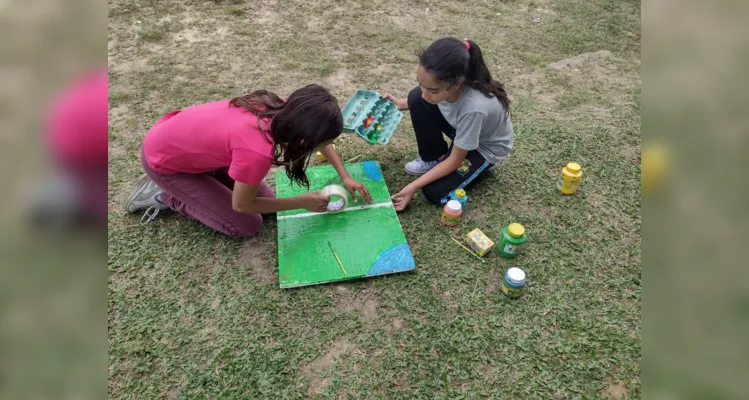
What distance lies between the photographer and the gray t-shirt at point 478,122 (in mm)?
2596

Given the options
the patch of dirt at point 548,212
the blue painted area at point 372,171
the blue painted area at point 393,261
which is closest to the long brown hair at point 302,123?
the blue painted area at point 393,261

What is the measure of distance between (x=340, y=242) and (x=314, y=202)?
11.5 inches

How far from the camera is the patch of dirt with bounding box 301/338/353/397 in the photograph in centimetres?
206

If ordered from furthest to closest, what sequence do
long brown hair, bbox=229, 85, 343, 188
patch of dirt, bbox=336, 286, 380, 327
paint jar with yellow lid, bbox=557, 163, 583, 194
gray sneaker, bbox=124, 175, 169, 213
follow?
paint jar with yellow lid, bbox=557, 163, 583, 194, gray sneaker, bbox=124, 175, 169, 213, patch of dirt, bbox=336, 286, 380, 327, long brown hair, bbox=229, 85, 343, 188

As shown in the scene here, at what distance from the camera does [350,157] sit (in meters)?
3.33

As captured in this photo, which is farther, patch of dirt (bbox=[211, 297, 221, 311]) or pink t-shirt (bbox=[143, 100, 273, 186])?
patch of dirt (bbox=[211, 297, 221, 311])

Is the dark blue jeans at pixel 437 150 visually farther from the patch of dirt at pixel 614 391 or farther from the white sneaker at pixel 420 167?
the patch of dirt at pixel 614 391

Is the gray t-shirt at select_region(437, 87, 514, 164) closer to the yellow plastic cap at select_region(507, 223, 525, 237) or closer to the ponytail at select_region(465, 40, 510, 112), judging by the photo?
the ponytail at select_region(465, 40, 510, 112)

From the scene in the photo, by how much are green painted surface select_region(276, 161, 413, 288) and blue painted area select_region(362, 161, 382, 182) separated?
0.09 meters

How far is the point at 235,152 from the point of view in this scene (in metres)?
2.11
